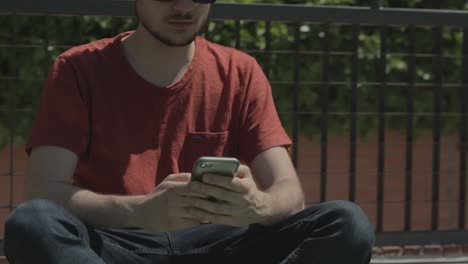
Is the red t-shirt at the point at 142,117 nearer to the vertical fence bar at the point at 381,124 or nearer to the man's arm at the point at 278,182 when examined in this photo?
the man's arm at the point at 278,182

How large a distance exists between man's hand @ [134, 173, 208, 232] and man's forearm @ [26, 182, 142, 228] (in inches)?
1.3

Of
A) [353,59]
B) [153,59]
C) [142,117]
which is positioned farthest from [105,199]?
[353,59]

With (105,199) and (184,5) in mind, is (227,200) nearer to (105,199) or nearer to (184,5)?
(105,199)

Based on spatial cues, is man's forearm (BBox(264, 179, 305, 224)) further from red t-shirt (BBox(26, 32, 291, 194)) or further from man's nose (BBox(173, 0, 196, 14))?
man's nose (BBox(173, 0, 196, 14))

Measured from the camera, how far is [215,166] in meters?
2.99

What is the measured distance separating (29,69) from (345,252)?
2.16 metres

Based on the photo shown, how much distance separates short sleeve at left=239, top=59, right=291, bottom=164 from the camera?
3.46m

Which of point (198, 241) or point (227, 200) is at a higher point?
point (227, 200)

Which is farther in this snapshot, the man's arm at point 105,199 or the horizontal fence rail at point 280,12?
the horizontal fence rail at point 280,12

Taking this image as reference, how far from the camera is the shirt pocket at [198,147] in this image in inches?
134

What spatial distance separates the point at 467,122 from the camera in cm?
497

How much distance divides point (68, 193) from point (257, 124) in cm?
63

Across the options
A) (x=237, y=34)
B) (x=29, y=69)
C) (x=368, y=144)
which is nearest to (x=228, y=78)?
(x=237, y=34)

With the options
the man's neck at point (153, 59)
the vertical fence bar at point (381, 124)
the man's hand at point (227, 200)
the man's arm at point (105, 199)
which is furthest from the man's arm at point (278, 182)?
the vertical fence bar at point (381, 124)
